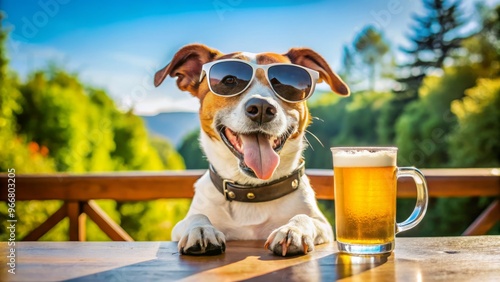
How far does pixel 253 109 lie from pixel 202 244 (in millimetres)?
465

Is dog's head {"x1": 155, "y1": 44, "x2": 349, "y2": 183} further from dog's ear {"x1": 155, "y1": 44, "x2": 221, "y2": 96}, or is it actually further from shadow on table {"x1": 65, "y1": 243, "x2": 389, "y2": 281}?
shadow on table {"x1": 65, "y1": 243, "x2": 389, "y2": 281}

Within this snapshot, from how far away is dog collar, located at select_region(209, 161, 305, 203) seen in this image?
150cm

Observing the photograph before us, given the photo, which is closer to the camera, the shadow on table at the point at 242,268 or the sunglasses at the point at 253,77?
the shadow on table at the point at 242,268

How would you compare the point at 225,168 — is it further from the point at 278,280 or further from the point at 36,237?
the point at 36,237

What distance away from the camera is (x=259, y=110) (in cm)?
150

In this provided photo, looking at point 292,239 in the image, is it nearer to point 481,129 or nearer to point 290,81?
point 290,81

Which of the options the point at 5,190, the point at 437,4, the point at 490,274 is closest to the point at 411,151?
the point at 437,4

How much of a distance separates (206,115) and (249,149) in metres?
0.25

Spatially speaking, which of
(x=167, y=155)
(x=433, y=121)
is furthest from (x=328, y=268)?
(x=433, y=121)

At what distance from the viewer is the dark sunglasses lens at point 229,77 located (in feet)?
4.94

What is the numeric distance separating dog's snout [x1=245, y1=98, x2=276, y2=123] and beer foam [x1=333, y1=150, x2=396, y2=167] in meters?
0.37

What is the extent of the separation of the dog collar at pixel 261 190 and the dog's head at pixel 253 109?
0.04 m

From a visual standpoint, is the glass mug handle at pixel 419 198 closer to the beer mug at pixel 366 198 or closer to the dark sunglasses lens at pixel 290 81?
the beer mug at pixel 366 198

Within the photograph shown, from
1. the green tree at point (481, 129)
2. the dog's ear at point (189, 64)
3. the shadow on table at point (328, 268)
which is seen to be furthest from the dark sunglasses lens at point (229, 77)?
the green tree at point (481, 129)
